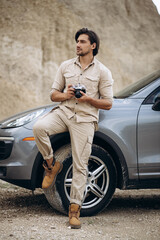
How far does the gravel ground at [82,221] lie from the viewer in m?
4.19

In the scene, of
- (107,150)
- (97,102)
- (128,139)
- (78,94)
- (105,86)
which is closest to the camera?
(78,94)

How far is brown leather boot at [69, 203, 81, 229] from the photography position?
173 inches

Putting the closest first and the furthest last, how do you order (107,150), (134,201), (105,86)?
(105,86) < (107,150) < (134,201)

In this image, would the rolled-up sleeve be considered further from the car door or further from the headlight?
the headlight

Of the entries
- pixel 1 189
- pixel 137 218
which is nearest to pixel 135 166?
pixel 137 218

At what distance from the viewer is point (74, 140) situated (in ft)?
15.0

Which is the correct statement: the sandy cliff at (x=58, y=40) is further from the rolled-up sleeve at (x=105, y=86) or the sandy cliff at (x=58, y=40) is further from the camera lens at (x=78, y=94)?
the camera lens at (x=78, y=94)

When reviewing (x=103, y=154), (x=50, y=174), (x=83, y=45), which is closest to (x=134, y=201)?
(x=103, y=154)

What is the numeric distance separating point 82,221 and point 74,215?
0.29 meters

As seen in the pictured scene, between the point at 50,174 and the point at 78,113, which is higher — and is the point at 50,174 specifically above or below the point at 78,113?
below

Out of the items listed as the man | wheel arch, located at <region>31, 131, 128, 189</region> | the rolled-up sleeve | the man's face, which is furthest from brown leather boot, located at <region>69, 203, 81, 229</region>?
the man's face

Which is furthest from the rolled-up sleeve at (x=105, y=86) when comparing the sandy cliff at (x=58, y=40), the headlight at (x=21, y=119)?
the sandy cliff at (x=58, y=40)

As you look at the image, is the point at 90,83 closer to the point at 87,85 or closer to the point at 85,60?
the point at 87,85

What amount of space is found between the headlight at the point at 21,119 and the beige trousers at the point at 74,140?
334 millimetres
